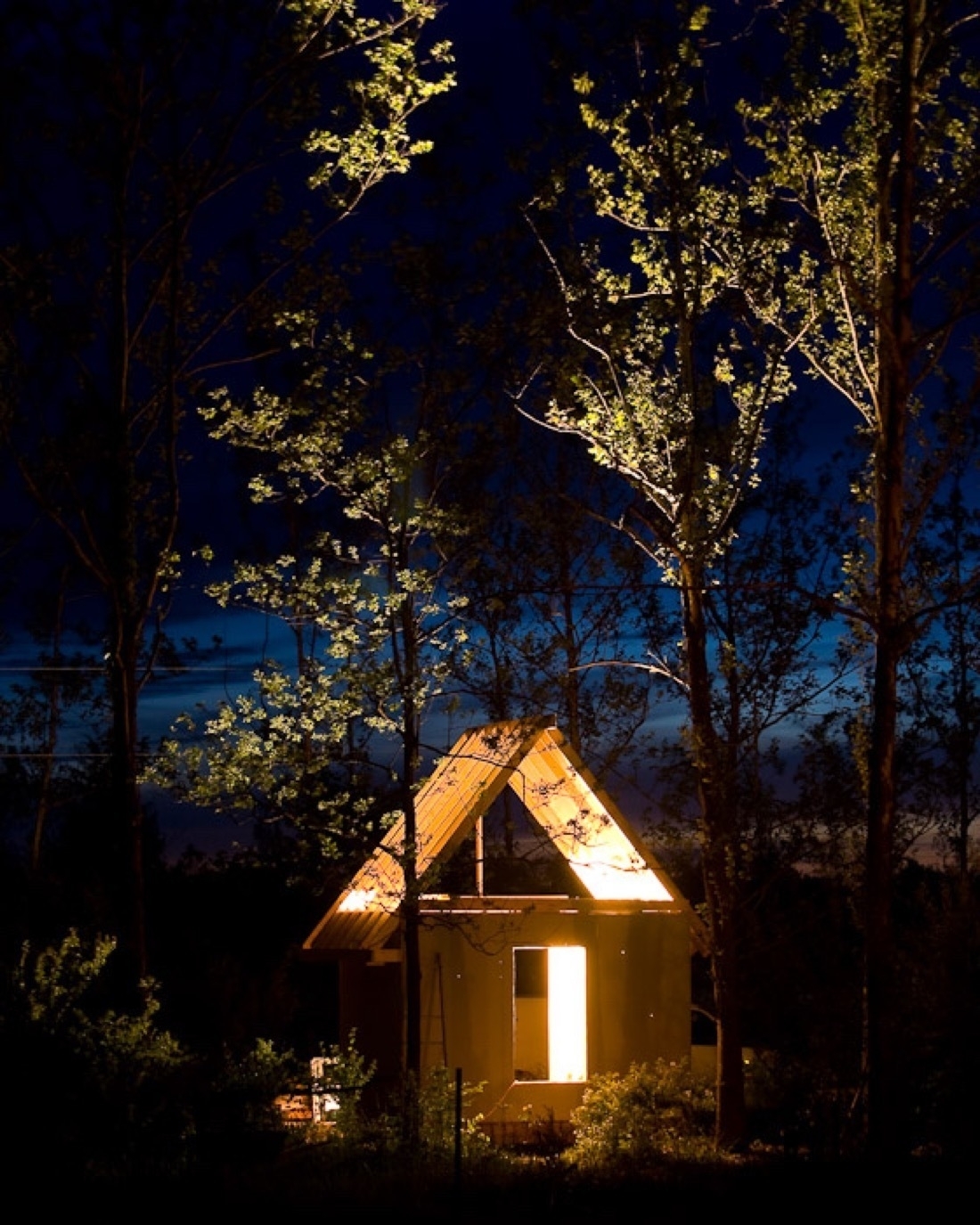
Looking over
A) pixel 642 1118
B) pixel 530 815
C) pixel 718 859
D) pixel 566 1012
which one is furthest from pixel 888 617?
pixel 566 1012

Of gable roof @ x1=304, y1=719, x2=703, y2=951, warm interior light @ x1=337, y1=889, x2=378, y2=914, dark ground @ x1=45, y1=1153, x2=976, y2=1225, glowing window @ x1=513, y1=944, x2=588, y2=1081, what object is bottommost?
dark ground @ x1=45, y1=1153, x2=976, y2=1225

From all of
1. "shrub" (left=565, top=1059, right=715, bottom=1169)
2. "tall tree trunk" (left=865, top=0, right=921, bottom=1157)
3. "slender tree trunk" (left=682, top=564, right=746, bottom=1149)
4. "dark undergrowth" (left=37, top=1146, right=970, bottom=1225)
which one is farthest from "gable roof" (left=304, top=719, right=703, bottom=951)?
"dark undergrowth" (left=37, top=1146, right=970, bottom=1225)

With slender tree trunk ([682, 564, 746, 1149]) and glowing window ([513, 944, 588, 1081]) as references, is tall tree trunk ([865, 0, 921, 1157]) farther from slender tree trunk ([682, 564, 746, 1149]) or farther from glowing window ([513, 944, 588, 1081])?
glowing window ([513, 944, 588, 1081])

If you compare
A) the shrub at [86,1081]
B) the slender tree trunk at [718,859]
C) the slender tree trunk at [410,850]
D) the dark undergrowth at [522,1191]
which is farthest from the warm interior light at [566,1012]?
the shrub at [86,1081]

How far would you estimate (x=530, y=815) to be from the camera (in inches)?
647

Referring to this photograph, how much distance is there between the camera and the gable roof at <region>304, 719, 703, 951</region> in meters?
15.6

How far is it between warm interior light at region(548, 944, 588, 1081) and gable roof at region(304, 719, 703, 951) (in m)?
1.02

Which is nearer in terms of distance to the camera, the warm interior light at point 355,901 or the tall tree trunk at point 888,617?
the tall tree trunk at point 888,617

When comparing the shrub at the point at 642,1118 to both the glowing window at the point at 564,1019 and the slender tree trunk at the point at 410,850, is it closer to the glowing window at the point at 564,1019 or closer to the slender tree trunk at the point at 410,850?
the glowing window at the point at 564,1019

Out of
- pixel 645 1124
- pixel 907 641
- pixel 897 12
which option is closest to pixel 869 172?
pixel 897 12

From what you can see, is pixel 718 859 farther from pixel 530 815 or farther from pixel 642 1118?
pixel 642 1118

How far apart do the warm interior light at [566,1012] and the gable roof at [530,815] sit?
1.02m

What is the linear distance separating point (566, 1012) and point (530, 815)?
333cm

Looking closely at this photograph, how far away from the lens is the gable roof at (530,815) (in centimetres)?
1562
